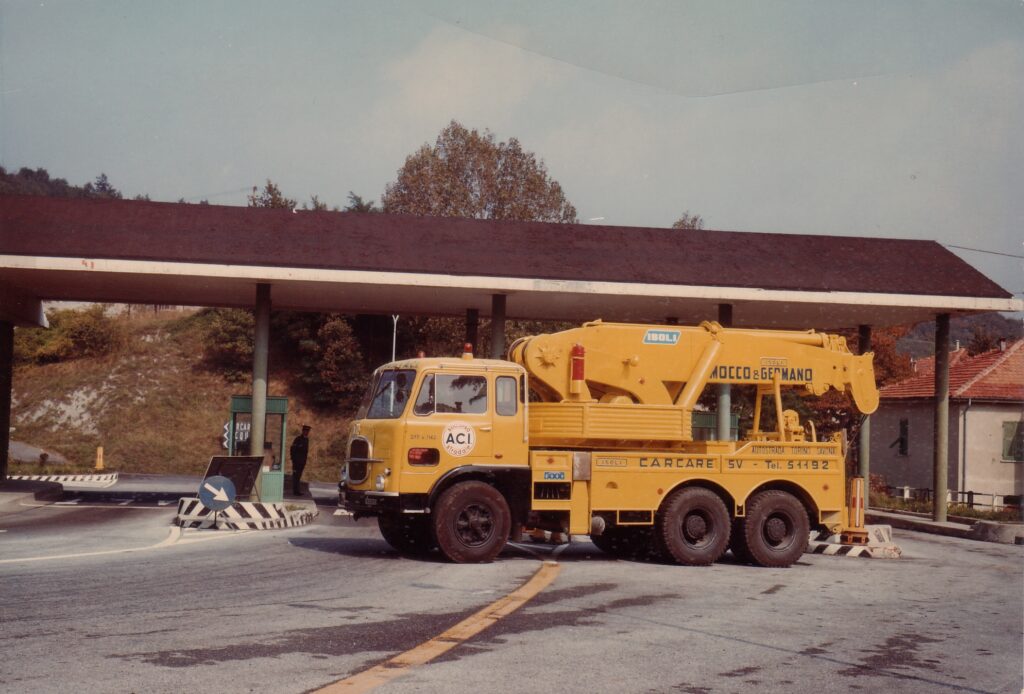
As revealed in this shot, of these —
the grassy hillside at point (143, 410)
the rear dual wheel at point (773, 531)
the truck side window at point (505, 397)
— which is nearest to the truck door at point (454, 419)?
the truck side window at point (505, 397)

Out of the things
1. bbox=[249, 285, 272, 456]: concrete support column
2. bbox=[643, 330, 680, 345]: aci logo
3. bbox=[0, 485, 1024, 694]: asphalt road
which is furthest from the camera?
bbox=[249, 285, 272, 456]: concrete support column

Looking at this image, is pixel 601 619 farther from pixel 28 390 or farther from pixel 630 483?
pixel 28 390

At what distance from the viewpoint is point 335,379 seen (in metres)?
62.9

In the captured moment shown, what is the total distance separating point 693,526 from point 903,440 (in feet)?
109

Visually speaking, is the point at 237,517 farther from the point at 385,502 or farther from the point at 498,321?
the point at 498,321

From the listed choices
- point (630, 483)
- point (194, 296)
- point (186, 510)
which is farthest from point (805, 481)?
point (194, 296)

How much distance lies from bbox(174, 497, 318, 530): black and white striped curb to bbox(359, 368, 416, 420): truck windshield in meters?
4.88

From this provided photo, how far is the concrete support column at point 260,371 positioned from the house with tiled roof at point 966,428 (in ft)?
80.1

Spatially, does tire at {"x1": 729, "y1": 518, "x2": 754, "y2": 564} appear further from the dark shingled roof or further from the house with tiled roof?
the house with tiled roof

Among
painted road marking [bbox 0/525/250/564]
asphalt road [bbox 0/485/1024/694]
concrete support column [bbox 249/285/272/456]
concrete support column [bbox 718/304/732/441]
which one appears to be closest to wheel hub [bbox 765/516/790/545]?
asphalt road [bbox 0/485/1024/694]

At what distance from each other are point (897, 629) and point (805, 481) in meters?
6.29

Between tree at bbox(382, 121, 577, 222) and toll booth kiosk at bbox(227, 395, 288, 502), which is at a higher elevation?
tree at bbox(382, 121, 577, 222)

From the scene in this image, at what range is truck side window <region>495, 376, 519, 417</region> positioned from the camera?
15.3m

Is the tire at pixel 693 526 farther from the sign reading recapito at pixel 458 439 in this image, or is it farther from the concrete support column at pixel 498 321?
the concrete support column at pixel 498 321
